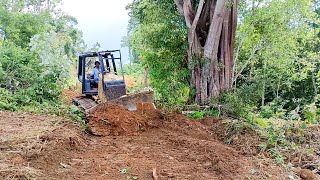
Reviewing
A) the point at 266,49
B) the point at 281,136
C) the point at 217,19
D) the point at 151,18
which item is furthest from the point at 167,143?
the point at 266,49

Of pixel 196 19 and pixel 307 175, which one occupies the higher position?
pixel 196 19

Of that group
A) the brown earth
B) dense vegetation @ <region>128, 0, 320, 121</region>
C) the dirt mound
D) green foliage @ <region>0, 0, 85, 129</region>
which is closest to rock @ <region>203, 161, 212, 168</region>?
the brown earth

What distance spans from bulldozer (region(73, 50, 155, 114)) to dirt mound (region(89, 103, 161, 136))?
35cm

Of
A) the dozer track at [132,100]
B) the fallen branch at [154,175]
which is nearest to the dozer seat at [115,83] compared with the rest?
the dozer track at [132,100]

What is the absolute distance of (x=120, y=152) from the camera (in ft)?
21.2

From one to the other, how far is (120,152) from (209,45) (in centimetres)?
704

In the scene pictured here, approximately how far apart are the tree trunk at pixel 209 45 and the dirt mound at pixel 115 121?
4641 millimetres

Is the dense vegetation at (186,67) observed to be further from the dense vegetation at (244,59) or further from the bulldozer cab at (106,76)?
the bulldozer cab at (106,76)

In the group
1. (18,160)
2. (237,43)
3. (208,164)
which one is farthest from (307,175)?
(237,43)

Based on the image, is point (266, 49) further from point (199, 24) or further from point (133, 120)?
point (133, 120)

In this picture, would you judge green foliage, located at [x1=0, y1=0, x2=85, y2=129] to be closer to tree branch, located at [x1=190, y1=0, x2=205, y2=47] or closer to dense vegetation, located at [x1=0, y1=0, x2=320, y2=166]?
dense vegetation, located at [x1=0, y1=0, x2=320, y2=166]

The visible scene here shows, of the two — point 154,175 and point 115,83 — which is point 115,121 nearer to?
point 115,83

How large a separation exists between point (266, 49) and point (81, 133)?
13096 mm

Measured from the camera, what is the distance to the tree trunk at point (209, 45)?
40.9 feet
